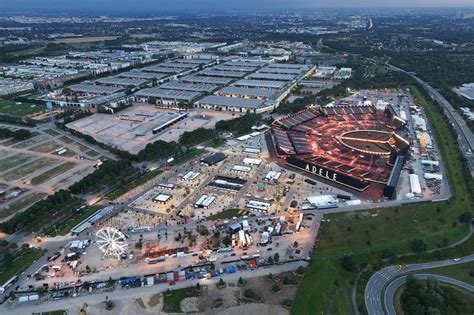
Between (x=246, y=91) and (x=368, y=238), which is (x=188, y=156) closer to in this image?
(x=368, y=238)

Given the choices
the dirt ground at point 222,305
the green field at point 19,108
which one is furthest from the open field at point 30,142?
the dirt ground at point 222,305

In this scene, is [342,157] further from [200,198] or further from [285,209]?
[200,198]

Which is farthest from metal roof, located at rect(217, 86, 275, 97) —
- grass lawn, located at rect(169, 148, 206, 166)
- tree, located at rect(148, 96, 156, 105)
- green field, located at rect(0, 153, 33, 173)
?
green field, located at rect(0, 153, 33, 173)

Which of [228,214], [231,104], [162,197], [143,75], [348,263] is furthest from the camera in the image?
[143,75]

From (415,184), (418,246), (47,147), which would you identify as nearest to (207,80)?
(47,147)

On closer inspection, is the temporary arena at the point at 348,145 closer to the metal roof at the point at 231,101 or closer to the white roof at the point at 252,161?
the white roof at the point at 252,161

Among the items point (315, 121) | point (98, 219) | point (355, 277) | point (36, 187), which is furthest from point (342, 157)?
point (36, 187)

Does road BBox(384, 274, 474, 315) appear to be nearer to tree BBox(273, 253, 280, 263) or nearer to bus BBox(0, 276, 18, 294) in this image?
tree BBox(273, 253, 280, 263)
